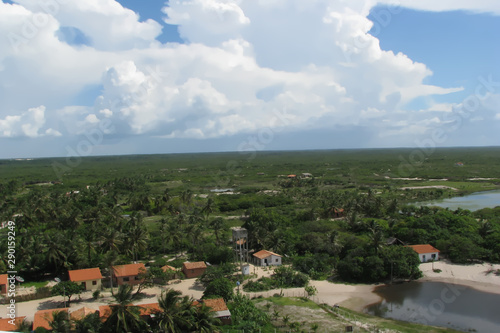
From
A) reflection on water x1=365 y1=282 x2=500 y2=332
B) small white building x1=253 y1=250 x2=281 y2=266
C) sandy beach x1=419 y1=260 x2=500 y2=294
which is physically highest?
small white building x1=253 y1=250 x2=281 y2=266

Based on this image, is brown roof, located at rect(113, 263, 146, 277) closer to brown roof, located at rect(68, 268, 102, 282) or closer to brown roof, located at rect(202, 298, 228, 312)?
brown roof, located at rect(68, 268, 102, 282)

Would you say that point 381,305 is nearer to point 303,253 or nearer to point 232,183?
point 303,253

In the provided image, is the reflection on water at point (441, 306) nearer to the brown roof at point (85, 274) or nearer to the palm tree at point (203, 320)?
the palm tree at point (203, 320)

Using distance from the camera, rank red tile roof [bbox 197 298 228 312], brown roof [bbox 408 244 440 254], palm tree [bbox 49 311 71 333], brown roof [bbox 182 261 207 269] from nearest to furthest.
A: 1. palm tree [bbox 49 311 71 333]
2. red tile roof [bbox 197 298 228 312]
3. brown roof [bbox 182 261 207 269]
4. brown roof [bbox 408 244 440 254]

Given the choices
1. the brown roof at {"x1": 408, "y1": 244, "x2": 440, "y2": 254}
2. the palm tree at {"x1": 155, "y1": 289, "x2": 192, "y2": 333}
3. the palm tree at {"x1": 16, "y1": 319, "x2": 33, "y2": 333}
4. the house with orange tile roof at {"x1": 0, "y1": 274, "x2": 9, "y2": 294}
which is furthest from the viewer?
the brown roof at {"x1": 408, "y1": 244, "x2": 440, "y2": 254}

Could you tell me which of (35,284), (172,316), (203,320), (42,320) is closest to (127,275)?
(35,284)

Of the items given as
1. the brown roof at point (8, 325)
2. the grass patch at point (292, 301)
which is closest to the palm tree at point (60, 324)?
the brown roof at point (8, 325)

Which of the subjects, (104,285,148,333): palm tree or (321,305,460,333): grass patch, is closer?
(104,285,148,333): palm tree

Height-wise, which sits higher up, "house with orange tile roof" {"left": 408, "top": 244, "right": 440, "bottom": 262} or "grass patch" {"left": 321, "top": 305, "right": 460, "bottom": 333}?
"house with orange tile roof" {"left": 408, "top": 244, "right": 440, "bottom": 262}

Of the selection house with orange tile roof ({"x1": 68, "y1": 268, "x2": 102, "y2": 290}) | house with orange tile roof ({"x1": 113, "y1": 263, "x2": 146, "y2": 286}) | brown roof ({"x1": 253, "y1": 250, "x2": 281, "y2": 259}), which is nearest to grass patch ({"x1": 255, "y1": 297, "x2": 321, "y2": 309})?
brown roof ({"x1": 253, "y1": 250, "x2": 281, "y2": 259})
